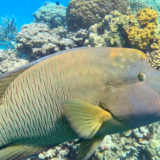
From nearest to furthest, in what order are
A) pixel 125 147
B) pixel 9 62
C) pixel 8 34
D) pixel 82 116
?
pixel 82 116 < pixel 125 147 < pixel 9 62 < pixel 8 34

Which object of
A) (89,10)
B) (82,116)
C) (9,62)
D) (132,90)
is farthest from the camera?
(89,10)

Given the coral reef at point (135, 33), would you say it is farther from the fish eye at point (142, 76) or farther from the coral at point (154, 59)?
the fish eye at point (142, 76)

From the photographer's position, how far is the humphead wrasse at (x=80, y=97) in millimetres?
1390

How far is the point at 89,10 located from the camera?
7.83 meters

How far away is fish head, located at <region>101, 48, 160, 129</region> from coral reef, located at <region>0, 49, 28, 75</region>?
527cm

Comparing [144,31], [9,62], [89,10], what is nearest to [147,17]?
[144,31]

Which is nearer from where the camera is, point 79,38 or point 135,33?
point 135,33

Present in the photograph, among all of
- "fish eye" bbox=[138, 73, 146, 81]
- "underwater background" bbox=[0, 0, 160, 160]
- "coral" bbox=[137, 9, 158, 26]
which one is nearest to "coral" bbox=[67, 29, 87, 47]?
"underwater background" bbox=[0, 0, 160, 160]

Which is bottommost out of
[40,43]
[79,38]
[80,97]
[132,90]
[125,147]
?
[125,147]

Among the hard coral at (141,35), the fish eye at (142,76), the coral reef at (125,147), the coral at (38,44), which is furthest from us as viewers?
the coral at (38,44)

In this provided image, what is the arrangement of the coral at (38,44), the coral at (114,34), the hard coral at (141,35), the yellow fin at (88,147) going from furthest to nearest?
the coral at (38,44)
the coral at (114,34)
the hard coral at (141,35)
the yellow fin at (88,147)

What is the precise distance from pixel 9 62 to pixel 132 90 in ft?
19.7

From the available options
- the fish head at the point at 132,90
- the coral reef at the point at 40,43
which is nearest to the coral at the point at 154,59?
the fish head at the point at 132,90

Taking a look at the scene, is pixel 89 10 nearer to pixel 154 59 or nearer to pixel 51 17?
pixel 154 59
